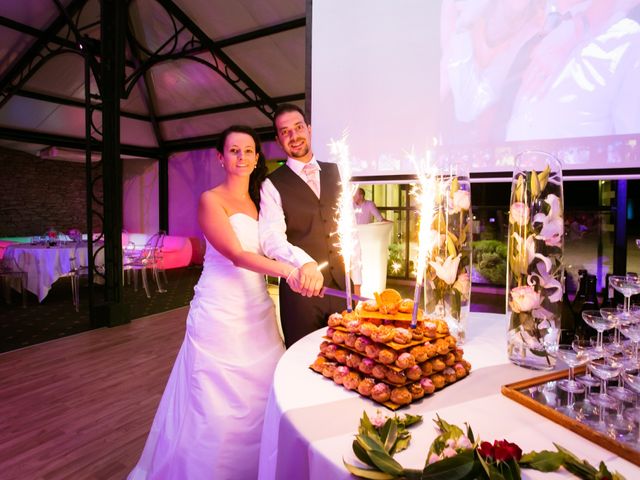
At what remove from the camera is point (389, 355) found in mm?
1012

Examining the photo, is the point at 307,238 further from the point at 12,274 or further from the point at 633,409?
the point at 12,274

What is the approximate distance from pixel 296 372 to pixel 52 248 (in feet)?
22.0

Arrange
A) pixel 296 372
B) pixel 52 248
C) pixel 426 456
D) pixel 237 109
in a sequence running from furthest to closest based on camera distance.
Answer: pixel 237 109, pixel 52 248, pixel 296 372, pixel 426 456

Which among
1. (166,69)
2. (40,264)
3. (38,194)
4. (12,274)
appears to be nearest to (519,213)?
(40,264)

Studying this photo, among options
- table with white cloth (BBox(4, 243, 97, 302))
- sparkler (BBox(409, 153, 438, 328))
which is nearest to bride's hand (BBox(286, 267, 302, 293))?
sparkler (BBox(409, 153, 438, 328))

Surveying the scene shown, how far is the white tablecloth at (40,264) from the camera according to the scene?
20.8ft

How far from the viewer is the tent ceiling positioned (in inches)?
313

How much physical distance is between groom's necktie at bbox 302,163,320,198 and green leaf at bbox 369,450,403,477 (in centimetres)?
161

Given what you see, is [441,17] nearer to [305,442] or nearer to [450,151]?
[450,151]

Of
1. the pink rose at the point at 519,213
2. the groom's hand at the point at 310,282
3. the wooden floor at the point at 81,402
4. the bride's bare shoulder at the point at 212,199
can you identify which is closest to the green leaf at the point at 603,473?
the pink rose at the point at 519,213

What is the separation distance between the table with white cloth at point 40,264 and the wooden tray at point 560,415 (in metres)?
7.04

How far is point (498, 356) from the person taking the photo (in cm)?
133

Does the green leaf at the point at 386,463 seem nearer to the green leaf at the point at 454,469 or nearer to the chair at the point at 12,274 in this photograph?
the green leaf at the point at 454,469

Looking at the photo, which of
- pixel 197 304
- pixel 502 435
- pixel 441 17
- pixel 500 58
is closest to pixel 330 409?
pixel 502 435
